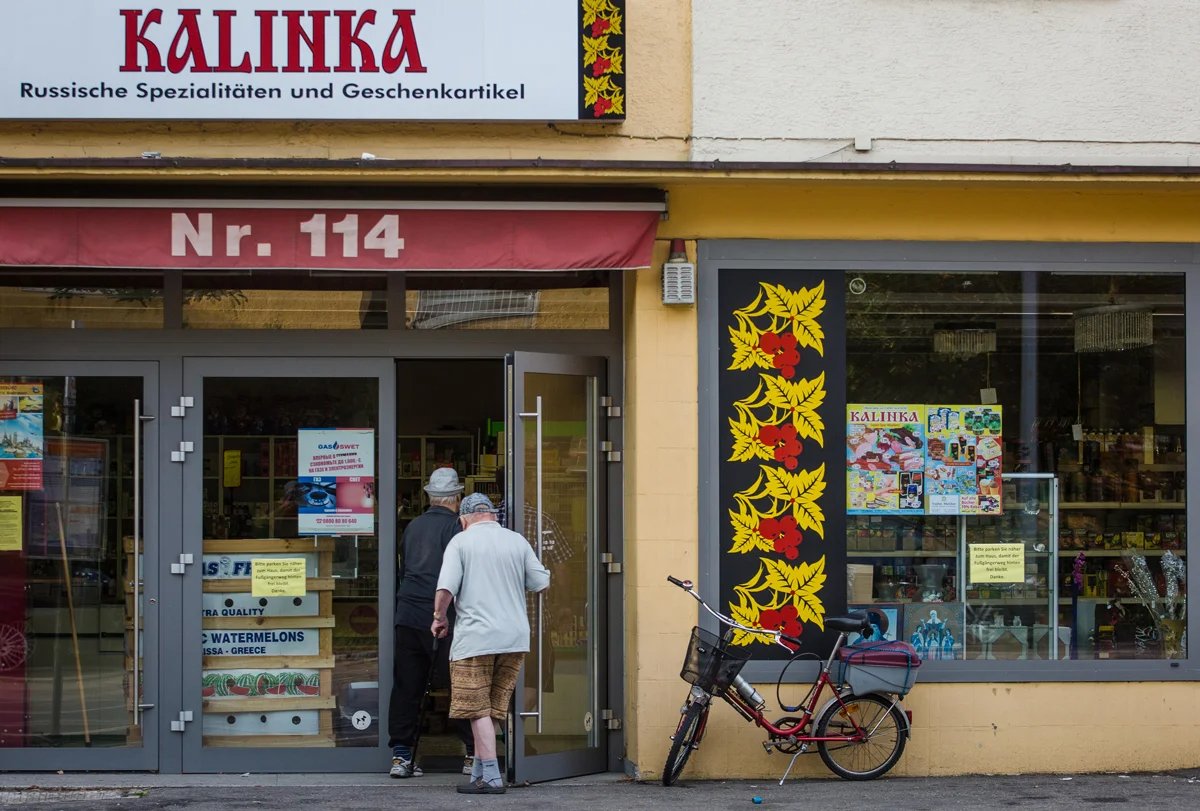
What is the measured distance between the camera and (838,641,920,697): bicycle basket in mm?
8266

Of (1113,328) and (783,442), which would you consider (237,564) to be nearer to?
(783,442)

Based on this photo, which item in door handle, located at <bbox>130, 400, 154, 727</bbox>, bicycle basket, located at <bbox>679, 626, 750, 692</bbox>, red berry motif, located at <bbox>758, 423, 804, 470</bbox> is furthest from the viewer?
door handle, located at <bbox>130, 400, 154, 727</bbox>

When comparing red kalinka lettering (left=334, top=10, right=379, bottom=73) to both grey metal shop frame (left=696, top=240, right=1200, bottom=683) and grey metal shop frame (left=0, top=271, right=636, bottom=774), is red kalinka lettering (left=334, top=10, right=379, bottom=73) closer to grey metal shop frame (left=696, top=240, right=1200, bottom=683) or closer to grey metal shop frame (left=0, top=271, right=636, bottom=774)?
grey metal shop frame (left=0, top=271, right=636, bottom=774)

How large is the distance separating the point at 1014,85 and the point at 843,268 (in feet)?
4.95

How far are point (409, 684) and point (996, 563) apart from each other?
375 cm

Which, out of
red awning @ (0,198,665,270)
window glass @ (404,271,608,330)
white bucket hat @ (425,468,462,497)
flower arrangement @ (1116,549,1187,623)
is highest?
red awning @ (0,198,665,270)

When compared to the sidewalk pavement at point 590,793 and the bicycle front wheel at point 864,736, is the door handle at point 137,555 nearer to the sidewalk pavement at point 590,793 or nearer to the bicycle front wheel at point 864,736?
the sidewalk pavement at point 590,793

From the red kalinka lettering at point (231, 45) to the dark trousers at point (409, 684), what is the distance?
3.39m

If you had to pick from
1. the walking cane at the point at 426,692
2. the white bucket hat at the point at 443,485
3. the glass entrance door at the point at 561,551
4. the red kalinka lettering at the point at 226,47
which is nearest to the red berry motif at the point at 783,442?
the glass entrance door at the point at 561,551

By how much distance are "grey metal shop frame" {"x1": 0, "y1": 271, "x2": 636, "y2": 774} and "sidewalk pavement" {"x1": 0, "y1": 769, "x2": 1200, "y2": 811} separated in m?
0.16

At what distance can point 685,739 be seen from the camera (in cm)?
816

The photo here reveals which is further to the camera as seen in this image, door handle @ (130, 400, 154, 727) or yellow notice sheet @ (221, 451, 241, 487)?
yellow notice sheet @ (221, 451, 241, 487)

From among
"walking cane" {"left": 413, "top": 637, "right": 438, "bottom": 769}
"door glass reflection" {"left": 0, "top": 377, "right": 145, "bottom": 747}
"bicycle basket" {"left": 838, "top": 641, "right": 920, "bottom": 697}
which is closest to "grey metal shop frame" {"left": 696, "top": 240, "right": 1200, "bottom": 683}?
"bicycle basket" {"left": 838, "top": 641, "right": 920, "bottom": 697}

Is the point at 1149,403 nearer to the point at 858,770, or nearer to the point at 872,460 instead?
the point at 872,460
